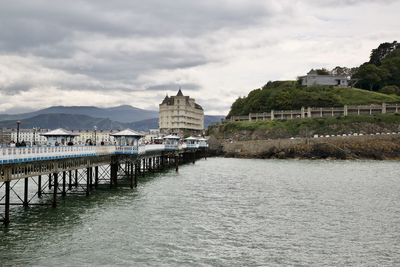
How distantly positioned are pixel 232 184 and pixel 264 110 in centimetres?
12097

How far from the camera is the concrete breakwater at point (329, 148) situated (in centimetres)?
13462

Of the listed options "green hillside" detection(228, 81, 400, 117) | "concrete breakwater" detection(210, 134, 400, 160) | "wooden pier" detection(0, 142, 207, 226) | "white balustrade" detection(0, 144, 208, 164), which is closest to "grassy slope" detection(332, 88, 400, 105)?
"green hillside" detection(228, 81, 400, 117)

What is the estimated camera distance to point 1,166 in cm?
3300

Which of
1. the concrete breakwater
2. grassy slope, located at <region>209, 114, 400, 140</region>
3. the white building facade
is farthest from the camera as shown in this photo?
grassy slope, located at <region>209, 114, 400, 140</region>

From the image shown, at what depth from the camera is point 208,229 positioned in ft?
117

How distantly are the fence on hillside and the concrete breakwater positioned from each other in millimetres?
27841

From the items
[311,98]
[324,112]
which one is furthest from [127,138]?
[311,98]

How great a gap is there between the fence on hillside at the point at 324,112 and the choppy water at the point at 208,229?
115764 millimetres

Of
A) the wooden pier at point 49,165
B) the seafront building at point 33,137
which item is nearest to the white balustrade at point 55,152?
the wooden pier at point 49,165

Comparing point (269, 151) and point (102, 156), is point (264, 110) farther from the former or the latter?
point (102, 156)

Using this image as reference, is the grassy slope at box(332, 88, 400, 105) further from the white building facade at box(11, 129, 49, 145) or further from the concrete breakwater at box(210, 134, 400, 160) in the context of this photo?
the white building facade at box(11, 129, 49, 145)

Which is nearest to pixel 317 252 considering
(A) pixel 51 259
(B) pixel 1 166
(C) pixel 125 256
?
A: (C) pixel 125 256

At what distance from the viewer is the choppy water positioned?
2772 centimetres

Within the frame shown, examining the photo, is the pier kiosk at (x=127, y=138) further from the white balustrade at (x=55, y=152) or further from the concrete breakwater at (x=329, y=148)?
the concrete breakwater at (x=329, y=148)
